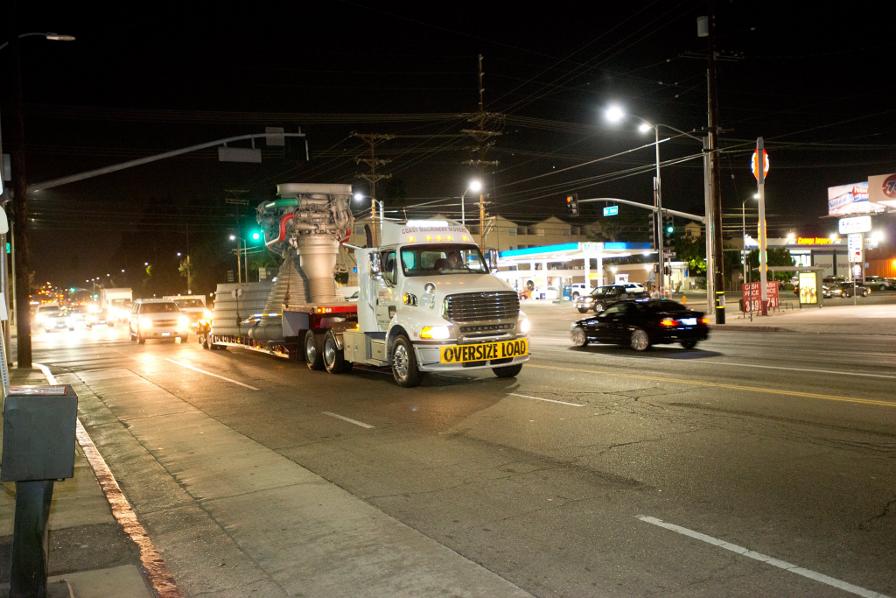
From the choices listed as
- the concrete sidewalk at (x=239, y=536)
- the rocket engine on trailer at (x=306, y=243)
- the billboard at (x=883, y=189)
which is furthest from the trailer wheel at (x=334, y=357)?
the billboard at (x=883, y=189)

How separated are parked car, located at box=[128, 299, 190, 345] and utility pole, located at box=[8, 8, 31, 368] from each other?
32.1 feet

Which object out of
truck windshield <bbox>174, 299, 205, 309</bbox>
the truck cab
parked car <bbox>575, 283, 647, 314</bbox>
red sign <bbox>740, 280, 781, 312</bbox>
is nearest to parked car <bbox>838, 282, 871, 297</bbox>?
parked car <bbox>575, 283, 647, 314</bbox>

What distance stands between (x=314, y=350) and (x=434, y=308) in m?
5.68

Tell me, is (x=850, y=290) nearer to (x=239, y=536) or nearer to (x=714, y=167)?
(x=714, y=167)

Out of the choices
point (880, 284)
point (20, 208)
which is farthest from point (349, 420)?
point (880, 284)

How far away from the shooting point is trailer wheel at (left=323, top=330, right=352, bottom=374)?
17250 mm

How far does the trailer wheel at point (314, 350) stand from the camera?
18.2 meters

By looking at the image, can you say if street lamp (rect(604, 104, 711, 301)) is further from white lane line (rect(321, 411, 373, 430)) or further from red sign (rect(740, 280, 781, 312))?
white lane line (rect(321, 411, 373, 430))

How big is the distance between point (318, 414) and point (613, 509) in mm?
6475

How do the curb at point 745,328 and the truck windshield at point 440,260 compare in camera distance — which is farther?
the curb at point 745,328

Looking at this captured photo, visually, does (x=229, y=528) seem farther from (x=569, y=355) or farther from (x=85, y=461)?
(x=569, y=355)

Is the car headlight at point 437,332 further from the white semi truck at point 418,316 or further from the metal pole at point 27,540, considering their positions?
the metal pole at point 27,540

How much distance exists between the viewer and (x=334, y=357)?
17.3m

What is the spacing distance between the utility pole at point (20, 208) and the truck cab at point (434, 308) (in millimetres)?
11186
